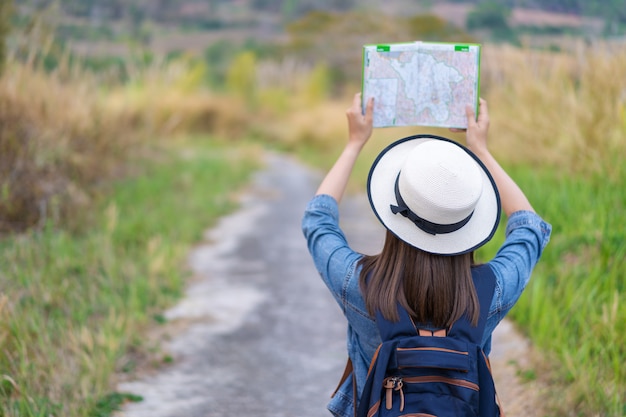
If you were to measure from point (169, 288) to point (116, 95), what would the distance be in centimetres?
782

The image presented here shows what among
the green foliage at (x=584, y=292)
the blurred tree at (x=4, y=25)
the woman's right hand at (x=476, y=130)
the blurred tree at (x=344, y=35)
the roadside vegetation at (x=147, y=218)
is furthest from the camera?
the blurred tree at (x=344, y=35)

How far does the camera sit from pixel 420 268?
178 cm

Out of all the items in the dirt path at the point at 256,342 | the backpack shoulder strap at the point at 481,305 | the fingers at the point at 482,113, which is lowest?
the dirt path at the point at 256,342

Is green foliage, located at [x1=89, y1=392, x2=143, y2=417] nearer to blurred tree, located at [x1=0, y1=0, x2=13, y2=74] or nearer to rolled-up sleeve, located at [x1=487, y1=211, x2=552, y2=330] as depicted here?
rolled-up sleeve, located at [x1=487, y1=211, x2=552, y2=330]

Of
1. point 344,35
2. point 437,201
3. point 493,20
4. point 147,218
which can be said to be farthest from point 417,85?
point 344,35

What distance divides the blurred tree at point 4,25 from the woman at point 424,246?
4901 millimetres

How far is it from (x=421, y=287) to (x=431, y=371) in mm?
196

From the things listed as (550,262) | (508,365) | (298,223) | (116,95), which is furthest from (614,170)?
(116,95)

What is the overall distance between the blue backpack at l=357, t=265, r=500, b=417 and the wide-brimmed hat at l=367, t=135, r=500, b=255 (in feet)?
0.46

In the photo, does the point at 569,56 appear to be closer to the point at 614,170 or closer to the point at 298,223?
the point at 614,170

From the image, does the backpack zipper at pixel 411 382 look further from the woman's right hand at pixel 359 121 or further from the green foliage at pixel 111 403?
the green foliage at pixel 111 403

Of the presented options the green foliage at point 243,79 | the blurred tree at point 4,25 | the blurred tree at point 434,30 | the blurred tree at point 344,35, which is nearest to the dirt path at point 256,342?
the blurred tree at point 4,25

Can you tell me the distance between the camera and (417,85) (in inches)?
86.0

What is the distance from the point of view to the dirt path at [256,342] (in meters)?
3.28
